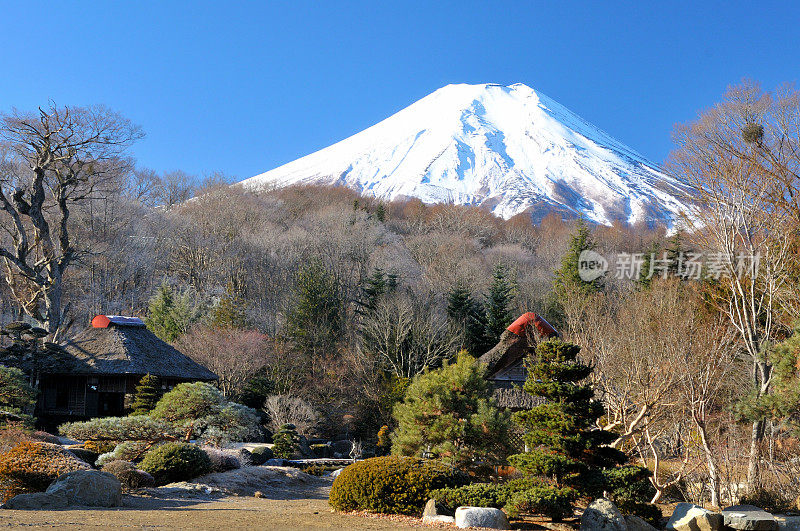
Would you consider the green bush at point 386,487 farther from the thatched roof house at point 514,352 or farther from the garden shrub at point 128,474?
the thatched roof house at point 514,352

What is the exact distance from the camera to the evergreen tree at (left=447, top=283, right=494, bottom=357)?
3300 centimetres

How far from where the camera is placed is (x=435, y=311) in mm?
31750

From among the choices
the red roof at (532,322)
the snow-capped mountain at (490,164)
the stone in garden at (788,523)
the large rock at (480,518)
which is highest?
the snow-capped mountain at (490,164)

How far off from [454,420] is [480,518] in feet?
14.9

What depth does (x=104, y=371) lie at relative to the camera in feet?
75.3

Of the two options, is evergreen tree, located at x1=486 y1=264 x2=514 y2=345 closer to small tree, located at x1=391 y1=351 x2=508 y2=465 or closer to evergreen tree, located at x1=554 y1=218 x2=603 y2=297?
evergreen tree, located at x1=554 y1=218 x2=603 y2=297

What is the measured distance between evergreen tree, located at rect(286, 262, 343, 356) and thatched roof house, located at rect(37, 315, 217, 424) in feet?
20.4

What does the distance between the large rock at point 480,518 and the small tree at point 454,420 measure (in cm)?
406

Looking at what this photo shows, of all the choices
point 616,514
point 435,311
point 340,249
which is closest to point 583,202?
point 340,249

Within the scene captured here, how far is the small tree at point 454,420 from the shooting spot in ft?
47.8

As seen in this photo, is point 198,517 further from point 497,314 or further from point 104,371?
point 497,314

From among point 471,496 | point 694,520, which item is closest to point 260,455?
point 471,496

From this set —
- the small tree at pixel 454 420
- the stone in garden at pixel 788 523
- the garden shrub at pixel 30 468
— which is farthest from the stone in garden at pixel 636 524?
the garden shrub at pixel 30 468

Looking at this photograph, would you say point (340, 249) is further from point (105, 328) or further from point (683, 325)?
point (683, 325)
